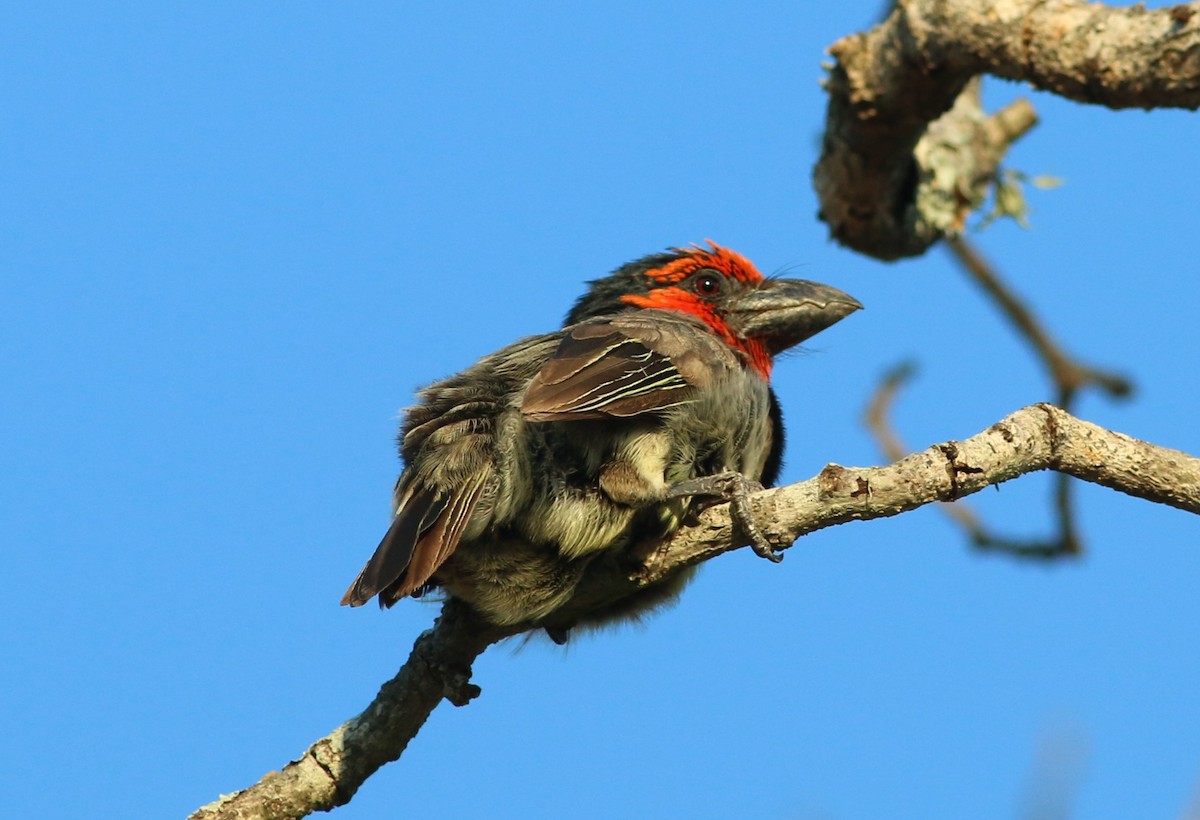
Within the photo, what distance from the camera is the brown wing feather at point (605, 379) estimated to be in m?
4.18

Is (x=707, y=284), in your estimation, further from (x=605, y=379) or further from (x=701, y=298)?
(x=605, y=379)

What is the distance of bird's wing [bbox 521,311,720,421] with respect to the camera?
13.8ft

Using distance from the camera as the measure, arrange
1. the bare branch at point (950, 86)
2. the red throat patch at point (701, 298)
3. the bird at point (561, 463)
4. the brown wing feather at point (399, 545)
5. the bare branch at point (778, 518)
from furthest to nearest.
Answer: the red throat patch at point (701, 298) < the bare branch at point (950, 86) < the bird at point (561, 463) < the brown wing feather at point (399, 545) < the bare branch at point (778, 518)

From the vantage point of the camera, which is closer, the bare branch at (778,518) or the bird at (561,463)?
the bare branch at (778,518)

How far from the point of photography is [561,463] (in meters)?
4.35

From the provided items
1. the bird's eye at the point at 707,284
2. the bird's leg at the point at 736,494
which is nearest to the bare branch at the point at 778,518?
the bird's leg at the point at 736,494

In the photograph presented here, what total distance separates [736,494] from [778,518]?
6.5 inches

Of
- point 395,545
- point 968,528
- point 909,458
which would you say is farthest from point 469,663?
point 968,528

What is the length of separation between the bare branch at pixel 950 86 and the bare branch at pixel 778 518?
1.09 metres

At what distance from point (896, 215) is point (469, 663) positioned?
114 inches

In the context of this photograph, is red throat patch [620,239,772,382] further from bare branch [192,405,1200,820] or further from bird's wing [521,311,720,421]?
bare branch [192,405,1200,820]

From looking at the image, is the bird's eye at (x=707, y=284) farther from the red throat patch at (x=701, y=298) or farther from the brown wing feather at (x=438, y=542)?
the brown wing feather at (x=438, y=542)

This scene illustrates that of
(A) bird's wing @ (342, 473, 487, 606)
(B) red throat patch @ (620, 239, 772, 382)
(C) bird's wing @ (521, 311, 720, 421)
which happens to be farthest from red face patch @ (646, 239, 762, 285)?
(A) bird's wing @ (342, 473, 487, 606)

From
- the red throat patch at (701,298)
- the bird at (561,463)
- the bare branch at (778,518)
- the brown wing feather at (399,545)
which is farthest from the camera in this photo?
the red throat patch at (701,298)
